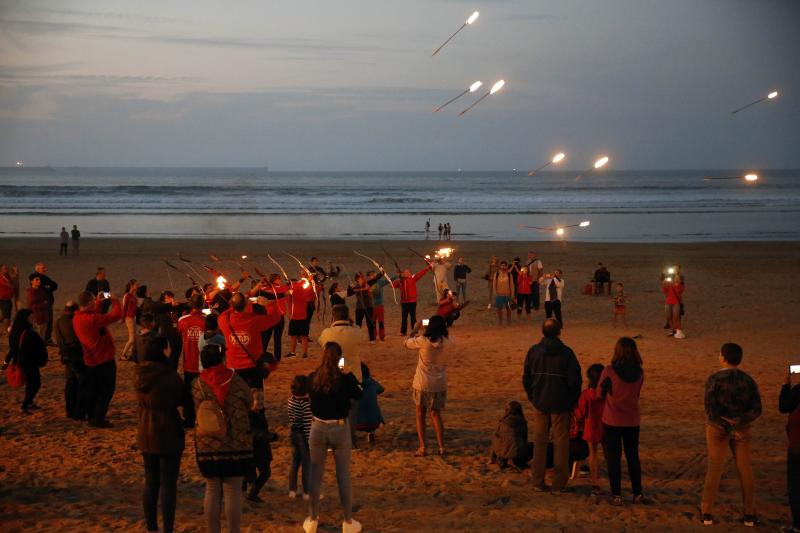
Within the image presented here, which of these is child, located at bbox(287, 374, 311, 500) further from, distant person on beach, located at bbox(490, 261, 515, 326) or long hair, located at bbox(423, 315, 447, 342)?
distant person on beach, located at bbox(490, 261, 515, 326)

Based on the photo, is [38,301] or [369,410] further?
[38,301]

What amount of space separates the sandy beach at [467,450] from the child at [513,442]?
146 mm

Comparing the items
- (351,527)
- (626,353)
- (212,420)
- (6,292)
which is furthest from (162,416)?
(6,292)

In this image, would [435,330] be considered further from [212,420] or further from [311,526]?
[212,420]

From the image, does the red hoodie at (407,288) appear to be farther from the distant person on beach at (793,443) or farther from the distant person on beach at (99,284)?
the distant person on beach at (793,443)

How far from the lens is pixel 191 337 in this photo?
895cm

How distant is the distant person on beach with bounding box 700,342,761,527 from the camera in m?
6.35

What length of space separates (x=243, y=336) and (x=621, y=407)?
12.7 feet

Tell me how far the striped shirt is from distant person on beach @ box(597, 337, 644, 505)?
2.49m

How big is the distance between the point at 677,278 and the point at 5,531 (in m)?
12.6

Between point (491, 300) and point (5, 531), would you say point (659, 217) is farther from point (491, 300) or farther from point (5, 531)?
point (5, 531)

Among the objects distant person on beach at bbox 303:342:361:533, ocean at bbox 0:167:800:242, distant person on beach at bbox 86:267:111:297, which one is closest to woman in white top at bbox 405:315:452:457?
distant person on beach at bbox 303:342:361:533

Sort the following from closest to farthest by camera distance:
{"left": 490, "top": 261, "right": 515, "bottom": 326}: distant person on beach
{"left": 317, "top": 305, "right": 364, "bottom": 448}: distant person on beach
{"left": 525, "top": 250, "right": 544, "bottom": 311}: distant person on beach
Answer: {"left": 317, "top": 305, "right": 364, "bottom": 448}: distant person on beach < {"left": 490, "top": 261, "right": 515, "bottom": 326}: distant person on beach < {"left": 525, "top": 250, "right": 544, "bottom": 311}: distant person on beach

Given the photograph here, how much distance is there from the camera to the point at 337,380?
602 cm
